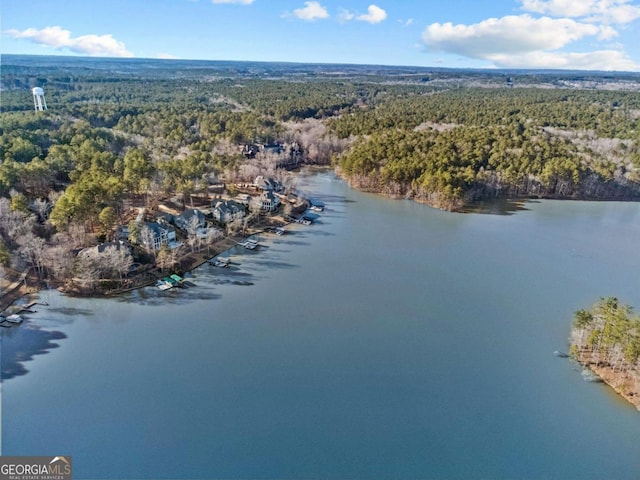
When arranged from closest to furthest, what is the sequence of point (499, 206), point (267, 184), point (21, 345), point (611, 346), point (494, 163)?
point (611, 346)
point (21, 345)
point (267, 184)
point (499, 206)
point (494, 163)

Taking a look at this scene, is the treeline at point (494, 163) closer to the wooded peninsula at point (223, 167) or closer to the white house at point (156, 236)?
the wooded peninsula at point (223, 167)

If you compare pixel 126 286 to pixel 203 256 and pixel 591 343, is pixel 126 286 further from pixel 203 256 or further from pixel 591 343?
pixel 591 343

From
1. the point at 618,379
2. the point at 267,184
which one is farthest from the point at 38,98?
the point at 618,379

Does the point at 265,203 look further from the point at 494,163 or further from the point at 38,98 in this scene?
the point at 38,98

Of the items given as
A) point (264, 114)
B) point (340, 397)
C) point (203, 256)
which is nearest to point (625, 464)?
point (340, 397)

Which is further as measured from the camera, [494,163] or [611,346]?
[494,163]

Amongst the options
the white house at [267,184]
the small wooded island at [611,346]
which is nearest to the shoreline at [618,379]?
the small wooded island at [611,346]

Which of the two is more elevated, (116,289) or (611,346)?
(116,289)
